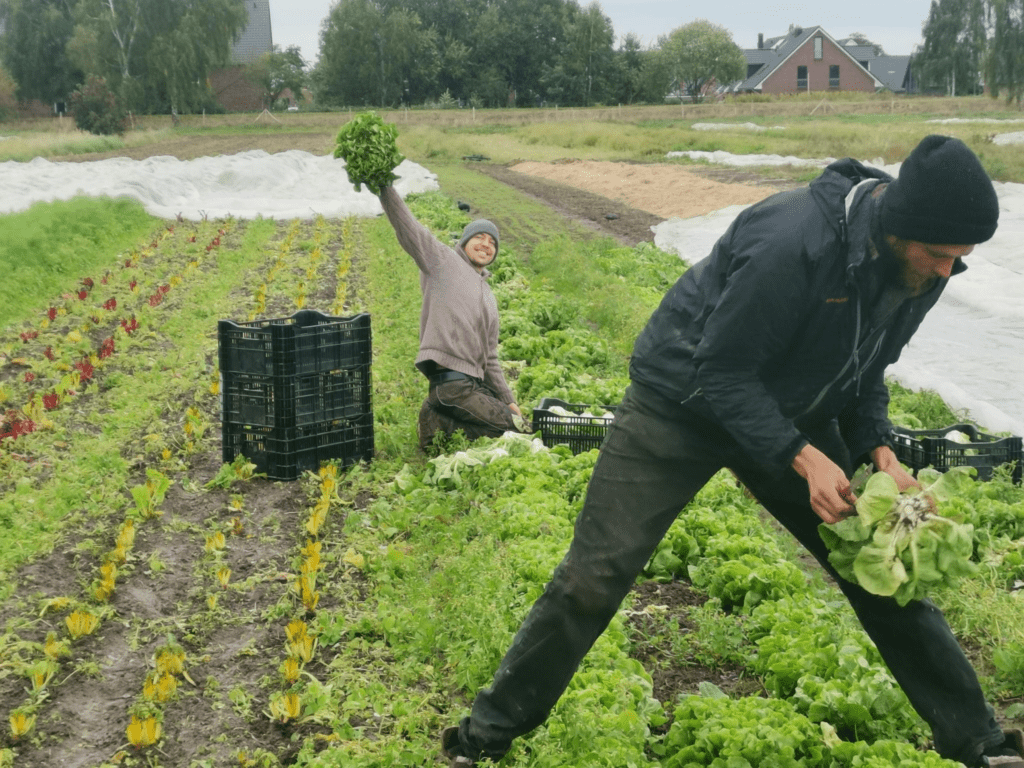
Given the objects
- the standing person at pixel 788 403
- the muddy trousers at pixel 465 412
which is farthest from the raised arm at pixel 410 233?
the standing person at pixel 788 403

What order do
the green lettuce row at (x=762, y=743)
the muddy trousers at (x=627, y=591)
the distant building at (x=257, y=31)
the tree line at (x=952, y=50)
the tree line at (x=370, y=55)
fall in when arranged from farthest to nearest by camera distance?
the distant building at (x=257, y=31), the tree line at (x=952, y=50), the tree line at (x=370, y=55), the green lettuce row at (x=762, y=743), the muddy trousers at (x=627, y=591)

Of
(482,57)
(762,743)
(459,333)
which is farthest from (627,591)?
(482,57)

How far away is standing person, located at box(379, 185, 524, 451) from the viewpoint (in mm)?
6605

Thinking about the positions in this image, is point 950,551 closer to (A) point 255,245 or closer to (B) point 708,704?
(B) point 708,704

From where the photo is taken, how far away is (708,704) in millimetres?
3729

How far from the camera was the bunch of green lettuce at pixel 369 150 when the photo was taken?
625 cm

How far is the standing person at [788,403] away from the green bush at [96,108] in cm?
4548

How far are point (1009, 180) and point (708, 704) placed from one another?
17.6 meters

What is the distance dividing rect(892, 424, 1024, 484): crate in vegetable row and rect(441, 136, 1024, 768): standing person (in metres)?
2.68

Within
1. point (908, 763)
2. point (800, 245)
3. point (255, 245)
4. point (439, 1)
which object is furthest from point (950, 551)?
point (439, 1)

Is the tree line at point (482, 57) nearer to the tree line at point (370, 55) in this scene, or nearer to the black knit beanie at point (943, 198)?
the tree line at point (370, 55)

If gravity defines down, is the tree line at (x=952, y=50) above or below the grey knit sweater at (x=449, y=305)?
above

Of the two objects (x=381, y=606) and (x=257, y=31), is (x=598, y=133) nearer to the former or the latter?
(x=381, y=606)

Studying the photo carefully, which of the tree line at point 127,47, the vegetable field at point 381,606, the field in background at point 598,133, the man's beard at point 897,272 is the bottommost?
the vegetable field at point 381,606
